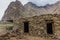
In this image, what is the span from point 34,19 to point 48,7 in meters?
23.4

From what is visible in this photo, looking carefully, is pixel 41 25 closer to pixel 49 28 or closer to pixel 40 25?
pixel 40 25

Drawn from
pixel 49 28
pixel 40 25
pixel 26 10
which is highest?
pixel 26 10

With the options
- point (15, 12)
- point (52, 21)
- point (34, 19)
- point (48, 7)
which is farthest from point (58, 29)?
point (48, 7)

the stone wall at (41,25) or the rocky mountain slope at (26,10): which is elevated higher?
the rocky mountain slope at (26,10)

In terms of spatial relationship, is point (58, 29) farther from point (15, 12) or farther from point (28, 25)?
point (15, 12)

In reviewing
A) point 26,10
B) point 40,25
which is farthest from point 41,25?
point 26,10

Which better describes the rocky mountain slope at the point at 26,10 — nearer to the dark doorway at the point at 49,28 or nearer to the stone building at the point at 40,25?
the stone building at the point at 40,25

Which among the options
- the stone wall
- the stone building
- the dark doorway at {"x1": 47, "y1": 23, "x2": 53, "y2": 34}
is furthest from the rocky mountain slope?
the dark doorway at {"x1": 47, "y1": 23, "x2": 53, "y2": 34}

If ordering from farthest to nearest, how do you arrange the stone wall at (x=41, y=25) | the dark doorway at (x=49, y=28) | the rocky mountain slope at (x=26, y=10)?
the rocky mountain slope at (x=26, y=10) → the dark doorway at (x=49, y=28) → the stone wall at (x=41, y=25)

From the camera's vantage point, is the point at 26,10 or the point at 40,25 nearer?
the point at 40,25

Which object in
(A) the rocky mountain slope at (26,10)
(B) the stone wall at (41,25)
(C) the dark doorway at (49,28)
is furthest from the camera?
(A) the rocky mountain slope at (26,10)

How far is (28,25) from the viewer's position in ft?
66.8

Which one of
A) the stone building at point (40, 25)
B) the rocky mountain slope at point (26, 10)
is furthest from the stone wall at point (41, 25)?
the rocky mountain slope at point (26, 10)

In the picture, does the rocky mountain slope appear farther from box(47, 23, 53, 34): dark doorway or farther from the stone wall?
box(47, 23, 53, 34): dark doorway
